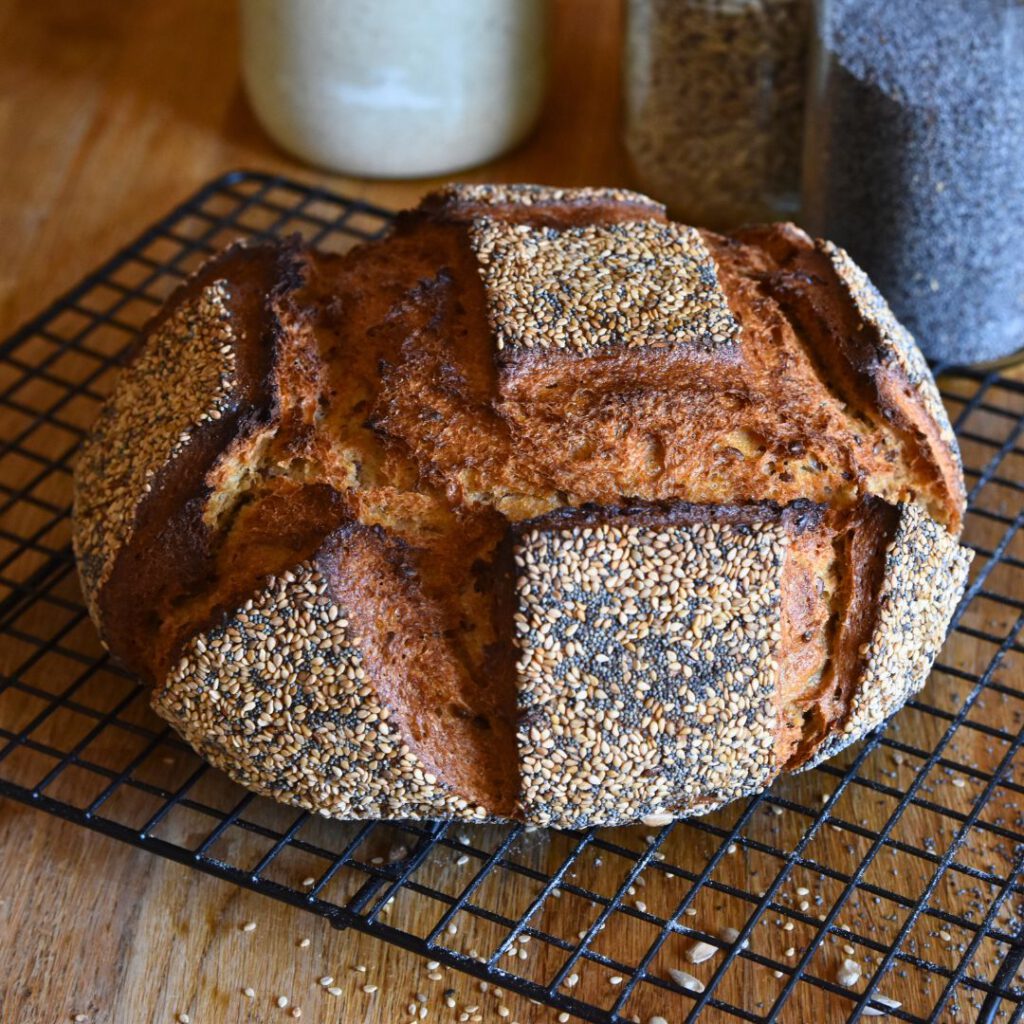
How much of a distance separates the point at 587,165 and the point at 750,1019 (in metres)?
1.55

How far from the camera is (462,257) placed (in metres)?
1.49

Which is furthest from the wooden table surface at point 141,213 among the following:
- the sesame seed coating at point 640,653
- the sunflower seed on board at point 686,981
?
the sesame seed coating at point 640,653

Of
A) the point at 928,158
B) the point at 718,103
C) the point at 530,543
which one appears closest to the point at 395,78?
the point at 718,103

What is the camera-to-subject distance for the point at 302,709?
1310mm

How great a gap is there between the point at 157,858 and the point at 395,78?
1.21 metres

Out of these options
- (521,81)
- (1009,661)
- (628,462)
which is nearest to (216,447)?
(628,462)

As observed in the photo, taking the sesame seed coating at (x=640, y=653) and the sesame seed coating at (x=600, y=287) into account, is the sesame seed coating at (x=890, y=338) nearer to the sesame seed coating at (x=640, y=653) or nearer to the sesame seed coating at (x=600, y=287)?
the sesame seed coating at (x=600, y=287)

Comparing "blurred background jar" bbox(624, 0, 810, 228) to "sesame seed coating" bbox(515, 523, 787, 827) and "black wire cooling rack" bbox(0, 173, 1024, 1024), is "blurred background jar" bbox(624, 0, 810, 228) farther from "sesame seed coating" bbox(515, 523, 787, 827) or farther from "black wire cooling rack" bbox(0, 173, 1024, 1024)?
"sesame seed coating" bbox(515, 523, 787, 827)

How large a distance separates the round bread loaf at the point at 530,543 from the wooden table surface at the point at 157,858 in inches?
5.3

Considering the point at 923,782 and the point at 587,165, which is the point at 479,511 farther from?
the point at 587,165

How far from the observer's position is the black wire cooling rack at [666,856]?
1.28 metres

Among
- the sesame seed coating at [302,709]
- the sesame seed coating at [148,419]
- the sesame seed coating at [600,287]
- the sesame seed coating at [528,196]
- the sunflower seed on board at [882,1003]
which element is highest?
the sesame seed coating at [600,287]

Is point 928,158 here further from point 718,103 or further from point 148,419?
point 148,419

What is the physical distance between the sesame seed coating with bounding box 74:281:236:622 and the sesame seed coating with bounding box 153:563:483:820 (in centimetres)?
17
